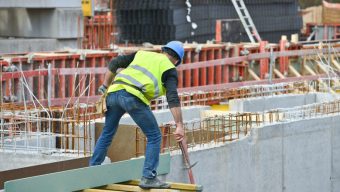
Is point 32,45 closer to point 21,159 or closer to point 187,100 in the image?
point 187,100

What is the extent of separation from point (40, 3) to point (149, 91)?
62.6 ft

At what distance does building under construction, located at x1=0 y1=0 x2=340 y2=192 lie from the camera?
47.0ft

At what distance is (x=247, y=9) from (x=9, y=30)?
28.7ft

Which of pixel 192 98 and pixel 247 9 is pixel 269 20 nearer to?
pixel 247 9

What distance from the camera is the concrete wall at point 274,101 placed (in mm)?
20000

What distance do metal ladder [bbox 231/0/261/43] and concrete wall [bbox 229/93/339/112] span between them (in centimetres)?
1374

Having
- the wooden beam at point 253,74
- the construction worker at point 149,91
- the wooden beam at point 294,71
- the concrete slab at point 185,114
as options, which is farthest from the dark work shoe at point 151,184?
the wooden beam at point 294,71

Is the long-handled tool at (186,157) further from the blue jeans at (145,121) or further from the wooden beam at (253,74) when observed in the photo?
the wooden beam at (253,74)

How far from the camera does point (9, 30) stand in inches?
1302

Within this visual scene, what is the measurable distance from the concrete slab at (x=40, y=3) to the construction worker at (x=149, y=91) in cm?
1876

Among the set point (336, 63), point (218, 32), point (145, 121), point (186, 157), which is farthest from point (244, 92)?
point (145, 121)

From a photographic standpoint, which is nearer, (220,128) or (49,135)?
(49,135)

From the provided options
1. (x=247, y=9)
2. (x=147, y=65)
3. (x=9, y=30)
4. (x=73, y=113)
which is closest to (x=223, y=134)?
(x=73, y=113)

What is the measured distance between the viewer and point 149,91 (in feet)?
40.5
